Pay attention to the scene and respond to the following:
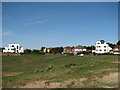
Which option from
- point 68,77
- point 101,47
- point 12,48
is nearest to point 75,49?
point 101,47

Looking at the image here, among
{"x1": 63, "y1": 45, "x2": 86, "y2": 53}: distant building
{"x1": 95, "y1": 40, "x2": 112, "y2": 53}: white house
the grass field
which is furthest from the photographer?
{"x1": 63, "y1": 45, "x2": 86, "y2": 53}: distant building

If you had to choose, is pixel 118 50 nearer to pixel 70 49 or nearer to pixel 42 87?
pixel 70 49

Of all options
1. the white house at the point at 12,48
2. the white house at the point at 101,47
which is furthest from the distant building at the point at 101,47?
the white house at the point at 12,48

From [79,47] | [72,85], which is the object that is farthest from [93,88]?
[79,47]

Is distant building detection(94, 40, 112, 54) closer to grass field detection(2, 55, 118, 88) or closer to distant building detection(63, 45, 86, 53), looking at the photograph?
distant building detection(63, 45, 86, 53)

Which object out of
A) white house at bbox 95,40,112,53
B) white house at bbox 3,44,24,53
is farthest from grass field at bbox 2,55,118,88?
white house at bbox 3,44,24,53

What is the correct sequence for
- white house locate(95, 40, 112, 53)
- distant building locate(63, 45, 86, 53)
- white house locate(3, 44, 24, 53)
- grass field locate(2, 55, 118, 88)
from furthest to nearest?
distant building locate(63, 45, 86, 53) < white house locate(3, 44, 24, 53) < white house locate(95, 40, 112, 53) < grass field locate(2, 55, 118, 88)

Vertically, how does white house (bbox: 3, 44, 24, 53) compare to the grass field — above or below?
above

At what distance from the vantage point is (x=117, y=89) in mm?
8000

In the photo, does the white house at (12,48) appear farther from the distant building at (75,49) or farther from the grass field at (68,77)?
the grass field at (68,77)

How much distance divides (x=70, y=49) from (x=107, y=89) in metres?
127

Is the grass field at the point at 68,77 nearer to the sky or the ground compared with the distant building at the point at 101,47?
nearer to the ground

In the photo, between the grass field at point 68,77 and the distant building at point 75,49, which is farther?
the distant building at point 75,49

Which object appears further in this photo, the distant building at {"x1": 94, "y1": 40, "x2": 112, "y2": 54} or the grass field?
the distant building at {"x1": 94, "y1": 40, "x2": 112, "y2": 54}
